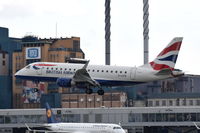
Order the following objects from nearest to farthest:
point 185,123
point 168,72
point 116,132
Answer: point 168,72, point 116,132, point 185,123

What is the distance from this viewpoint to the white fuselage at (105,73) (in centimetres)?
12912

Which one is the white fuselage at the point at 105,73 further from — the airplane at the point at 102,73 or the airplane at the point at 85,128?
the airplane at the point at 85,128

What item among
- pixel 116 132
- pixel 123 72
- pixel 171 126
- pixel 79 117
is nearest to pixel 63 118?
pixel 79 117

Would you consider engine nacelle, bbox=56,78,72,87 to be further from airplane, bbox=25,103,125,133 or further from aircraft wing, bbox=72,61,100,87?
airplane, bbox=25,103,125,133

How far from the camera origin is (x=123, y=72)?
5089 inches

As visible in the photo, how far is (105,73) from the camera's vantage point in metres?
130

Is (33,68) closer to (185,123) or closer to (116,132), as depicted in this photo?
(116,132)

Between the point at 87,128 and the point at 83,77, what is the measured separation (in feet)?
62.2

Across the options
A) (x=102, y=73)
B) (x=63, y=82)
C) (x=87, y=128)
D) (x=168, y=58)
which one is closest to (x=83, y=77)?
(x=102, y=73)

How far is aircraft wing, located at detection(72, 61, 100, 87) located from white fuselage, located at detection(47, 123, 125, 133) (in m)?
13.7

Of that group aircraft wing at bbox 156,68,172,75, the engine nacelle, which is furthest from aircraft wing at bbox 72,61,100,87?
aircraft wing at bbox 156,68,172,75

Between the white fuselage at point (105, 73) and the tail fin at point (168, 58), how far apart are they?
142 centimetres

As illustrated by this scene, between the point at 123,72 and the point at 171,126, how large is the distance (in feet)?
204

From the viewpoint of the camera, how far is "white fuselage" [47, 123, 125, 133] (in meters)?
141
